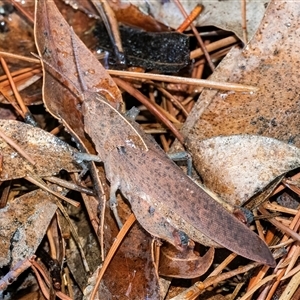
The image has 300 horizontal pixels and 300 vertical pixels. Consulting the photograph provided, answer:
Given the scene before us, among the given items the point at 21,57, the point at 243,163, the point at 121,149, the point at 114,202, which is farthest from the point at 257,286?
the point at 21,57

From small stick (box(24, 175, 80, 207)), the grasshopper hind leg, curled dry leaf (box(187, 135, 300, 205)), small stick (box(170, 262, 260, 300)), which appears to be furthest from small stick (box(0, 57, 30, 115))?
small stick (box(170, 262, 260, 300))

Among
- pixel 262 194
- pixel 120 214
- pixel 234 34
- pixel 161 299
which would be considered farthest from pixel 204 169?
pixel 234 34

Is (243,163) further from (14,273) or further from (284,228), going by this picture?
(14,273)

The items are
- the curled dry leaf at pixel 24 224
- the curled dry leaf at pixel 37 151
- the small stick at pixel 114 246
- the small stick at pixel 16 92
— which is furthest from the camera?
the small stick at pixel 16 92

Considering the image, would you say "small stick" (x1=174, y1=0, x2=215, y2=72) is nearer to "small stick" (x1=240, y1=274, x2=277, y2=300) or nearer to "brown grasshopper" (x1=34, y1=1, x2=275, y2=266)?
"brown grasshopper" (x1=34, y1=1, x2=275, y2=266)

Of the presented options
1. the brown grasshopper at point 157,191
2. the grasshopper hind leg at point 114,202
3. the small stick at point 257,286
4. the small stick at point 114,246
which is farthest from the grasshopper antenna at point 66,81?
the small stick at point 257,286

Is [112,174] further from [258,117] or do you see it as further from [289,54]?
[289,54]

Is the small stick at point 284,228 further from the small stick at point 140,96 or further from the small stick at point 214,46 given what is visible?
the small stick at point 214,46
